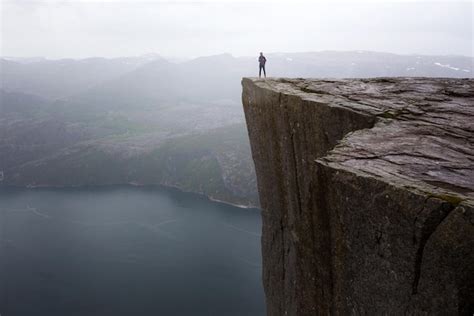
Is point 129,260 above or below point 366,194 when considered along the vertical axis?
below

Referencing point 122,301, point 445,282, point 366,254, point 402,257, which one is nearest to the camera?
point 445,282

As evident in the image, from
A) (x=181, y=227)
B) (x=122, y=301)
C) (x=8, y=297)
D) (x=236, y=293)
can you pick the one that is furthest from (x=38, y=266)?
(x=236, y=293)

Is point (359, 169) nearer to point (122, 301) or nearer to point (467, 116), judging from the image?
point (467, 116)

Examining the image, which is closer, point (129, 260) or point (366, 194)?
point (366, 194)

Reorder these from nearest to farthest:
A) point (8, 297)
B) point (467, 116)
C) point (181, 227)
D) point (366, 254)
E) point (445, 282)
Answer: point (445, 282)
point (366, 254)
point (467, 116)
point (8, 297)
point (181, 227)
